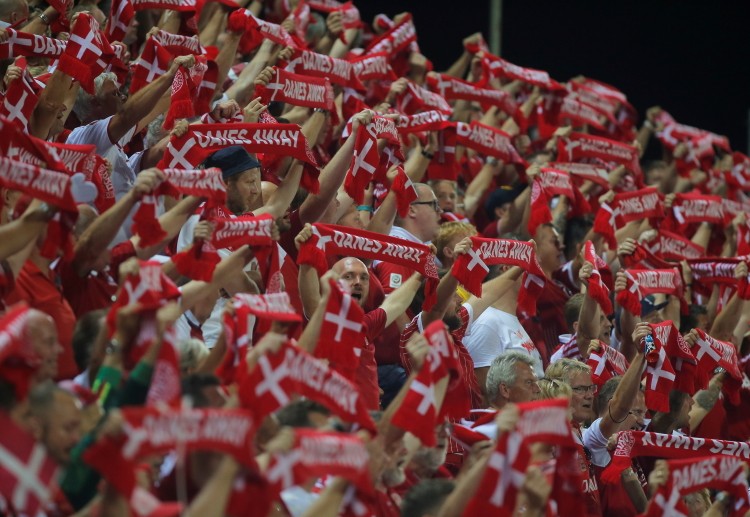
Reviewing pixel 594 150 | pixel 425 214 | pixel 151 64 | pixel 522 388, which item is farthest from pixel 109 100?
pixel 594 150

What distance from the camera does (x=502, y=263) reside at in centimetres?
562

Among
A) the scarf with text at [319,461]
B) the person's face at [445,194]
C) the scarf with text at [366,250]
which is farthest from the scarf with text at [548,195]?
the scarf with text at [319,461]

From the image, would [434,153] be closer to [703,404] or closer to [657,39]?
[703,404]

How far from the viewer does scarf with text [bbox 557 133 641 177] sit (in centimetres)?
804

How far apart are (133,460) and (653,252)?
487cm

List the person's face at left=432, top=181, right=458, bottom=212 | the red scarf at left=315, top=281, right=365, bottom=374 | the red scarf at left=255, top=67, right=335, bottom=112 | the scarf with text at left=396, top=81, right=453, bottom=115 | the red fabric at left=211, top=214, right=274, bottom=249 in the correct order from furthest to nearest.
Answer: the scarf with text at left=396, top=81, right=453, bottom=115
the person's face at left=432, top=181, right=458, bottom=212
the red scarf at left=255, top=67, right=335, bottom=112
the red fabric at left=211, top=214, right=274, bottom=249
the red scarf at left=315, top=281, right=365, bottom=374

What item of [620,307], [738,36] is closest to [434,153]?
[620,307]

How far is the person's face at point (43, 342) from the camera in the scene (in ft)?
10.7

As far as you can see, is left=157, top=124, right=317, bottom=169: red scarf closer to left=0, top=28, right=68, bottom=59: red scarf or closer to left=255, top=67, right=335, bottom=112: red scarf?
left=255, top=67, right=335, bottom=112: red scarf

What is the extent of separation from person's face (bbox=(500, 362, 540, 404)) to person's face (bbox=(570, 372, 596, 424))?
42 centimetres

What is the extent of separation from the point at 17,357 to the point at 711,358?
3.61m

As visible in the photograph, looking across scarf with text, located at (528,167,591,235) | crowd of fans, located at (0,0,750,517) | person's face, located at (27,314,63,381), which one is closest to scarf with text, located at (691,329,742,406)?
crowd of fans, located at (0,0,750,517)

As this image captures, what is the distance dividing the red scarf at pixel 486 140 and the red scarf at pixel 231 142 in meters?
1.99

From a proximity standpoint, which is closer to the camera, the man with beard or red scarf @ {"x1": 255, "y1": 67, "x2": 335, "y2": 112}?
the man with beard
